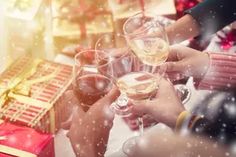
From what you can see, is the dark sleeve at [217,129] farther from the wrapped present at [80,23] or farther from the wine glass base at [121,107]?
the wrapped present at [80,23]

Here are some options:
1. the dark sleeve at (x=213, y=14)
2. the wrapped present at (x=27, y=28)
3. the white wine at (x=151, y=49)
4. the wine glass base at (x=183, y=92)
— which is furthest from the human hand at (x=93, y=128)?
the dark sleeve at (x=213, y=14)

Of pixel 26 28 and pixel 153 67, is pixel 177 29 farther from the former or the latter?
pixel 26 28

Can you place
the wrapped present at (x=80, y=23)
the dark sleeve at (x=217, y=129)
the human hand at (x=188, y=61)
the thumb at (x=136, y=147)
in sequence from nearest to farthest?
the dark sleeve at (x=217, y=129) → the thumb at (x=136, y=147) → the human hand at (x=188, y=61) → the wrapped present at (x=80, y=23)

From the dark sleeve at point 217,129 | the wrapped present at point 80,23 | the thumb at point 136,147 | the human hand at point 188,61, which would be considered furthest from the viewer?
the wrapped present at point 80,23

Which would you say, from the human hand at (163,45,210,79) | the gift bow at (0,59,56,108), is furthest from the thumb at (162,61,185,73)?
the gift bow at (0,59,56,108)

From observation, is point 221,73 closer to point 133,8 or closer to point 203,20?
point 203,20

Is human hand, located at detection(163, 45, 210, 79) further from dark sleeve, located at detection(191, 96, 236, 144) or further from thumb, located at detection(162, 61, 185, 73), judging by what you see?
dark sleeve, located at detection(191, 96, 236, 144)
